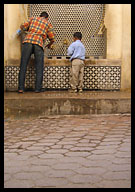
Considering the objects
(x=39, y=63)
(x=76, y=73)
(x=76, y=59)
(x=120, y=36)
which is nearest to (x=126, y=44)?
(x=120, y=36)

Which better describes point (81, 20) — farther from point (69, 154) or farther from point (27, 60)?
→ point (69, 154)

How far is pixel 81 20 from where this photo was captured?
25.6 feet

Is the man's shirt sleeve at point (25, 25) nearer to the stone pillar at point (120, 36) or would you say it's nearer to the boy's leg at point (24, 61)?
the boy's leg at point (24, 61)

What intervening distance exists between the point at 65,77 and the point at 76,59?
28.1 inches

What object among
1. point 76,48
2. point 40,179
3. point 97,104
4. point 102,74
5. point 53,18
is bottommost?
point 40,179

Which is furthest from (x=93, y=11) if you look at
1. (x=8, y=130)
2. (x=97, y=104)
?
(x=8, y=130)

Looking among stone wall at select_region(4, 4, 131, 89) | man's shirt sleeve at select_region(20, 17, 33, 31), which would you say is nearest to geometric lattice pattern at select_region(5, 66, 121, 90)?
stone wall at select_region(4, 4, 131, 89)

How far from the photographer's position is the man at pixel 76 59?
691cm

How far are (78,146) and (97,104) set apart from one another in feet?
7.69

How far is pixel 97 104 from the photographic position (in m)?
5.96

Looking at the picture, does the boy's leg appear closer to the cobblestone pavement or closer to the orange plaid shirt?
the orange plaid shirt

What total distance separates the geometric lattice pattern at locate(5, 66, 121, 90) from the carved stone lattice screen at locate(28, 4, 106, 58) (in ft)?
1.66

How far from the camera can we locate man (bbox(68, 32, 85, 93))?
6.91 m

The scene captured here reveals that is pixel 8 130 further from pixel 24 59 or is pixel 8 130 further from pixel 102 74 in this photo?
pixel 102 74
